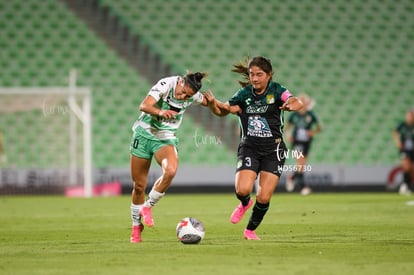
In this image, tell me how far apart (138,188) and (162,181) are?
0.31 meters

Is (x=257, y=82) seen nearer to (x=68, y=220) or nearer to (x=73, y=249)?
(x=73, y=249)

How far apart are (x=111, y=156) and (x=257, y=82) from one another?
46.7ft

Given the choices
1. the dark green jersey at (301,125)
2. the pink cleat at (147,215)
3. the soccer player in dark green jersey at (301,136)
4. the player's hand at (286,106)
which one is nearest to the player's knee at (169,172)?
the pink cleat at (147,215)

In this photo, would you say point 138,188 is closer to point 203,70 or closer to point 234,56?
point 203,70

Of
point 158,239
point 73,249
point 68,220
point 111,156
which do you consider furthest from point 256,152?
point 111,156

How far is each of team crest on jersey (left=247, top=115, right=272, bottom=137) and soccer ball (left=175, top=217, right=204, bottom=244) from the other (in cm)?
135

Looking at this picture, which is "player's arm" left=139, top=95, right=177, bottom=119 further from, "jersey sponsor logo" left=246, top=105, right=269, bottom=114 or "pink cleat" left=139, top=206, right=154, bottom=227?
"pink cleat" left=139, top=206, right=154, bottom=227

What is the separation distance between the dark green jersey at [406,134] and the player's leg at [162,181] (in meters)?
13.6

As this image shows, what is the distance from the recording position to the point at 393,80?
86.7 ft

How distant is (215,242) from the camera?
9.81 m

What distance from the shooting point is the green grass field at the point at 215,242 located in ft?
24.4

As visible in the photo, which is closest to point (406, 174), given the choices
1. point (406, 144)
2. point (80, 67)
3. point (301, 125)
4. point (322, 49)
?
point (406, 144)

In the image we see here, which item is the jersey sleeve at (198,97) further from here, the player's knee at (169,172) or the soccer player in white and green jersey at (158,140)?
the player's knee at (169,172)

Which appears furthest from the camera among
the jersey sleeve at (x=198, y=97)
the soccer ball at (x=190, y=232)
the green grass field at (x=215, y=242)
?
the jersey sleeve at (x=198, y=97)
